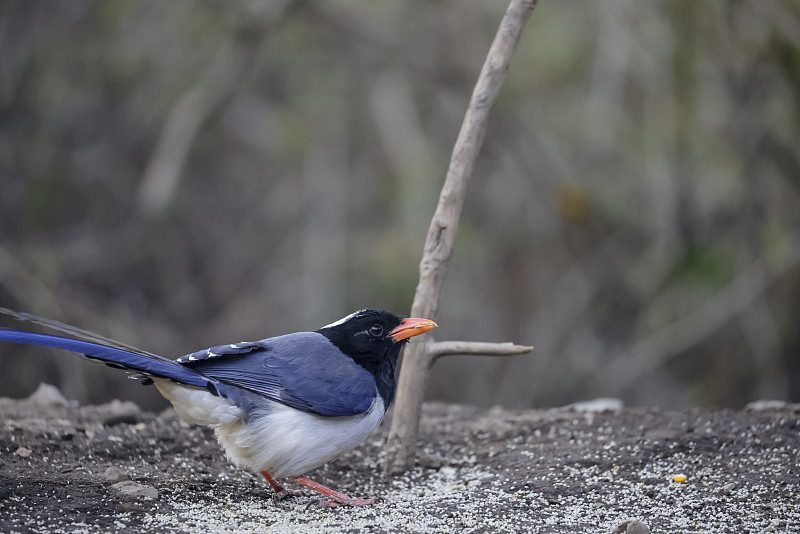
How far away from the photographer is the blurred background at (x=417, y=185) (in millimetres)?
9023

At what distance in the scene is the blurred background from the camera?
902 cm

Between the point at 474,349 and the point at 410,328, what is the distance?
350 mm

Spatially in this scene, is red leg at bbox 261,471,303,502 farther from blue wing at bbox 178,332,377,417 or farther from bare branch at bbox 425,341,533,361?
bare branch at bbox 425,341,533,361

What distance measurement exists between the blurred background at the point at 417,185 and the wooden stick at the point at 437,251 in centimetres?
438

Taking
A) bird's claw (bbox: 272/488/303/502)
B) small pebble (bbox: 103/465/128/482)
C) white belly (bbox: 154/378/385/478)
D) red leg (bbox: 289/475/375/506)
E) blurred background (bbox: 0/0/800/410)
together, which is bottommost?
bird's claw (bbox: 272/488/303/502)

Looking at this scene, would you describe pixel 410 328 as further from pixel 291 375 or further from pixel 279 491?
pixel 279 491

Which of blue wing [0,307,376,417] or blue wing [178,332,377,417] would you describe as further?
blue wing [178,332,377,417]

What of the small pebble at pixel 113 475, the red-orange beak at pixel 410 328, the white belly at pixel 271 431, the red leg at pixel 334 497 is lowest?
the red leg at pixel 334 497

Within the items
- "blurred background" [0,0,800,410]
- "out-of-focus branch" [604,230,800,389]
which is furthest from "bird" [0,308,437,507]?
"out-of-focus branch" [604,230,800,389]

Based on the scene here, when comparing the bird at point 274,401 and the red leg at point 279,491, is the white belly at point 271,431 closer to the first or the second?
the bird at point 274,401

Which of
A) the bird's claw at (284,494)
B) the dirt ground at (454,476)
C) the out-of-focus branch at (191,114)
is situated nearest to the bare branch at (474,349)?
the dirt ground at (454,476)

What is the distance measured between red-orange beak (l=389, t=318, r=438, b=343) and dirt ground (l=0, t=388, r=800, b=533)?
0.79 metres

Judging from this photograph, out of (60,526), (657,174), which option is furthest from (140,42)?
(60,526)

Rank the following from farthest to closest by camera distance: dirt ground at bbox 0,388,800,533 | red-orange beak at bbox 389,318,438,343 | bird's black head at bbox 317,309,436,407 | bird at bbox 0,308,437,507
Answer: bird's black head at bbox 317,309,436,407, red-orange beak at bbox 389,318,438,343, bird at bbox 0,308,437,507, dirt ground at bbox 0,388,800,533
